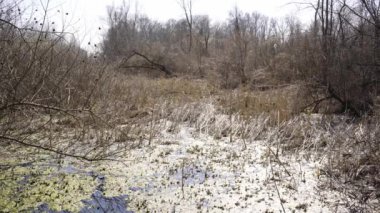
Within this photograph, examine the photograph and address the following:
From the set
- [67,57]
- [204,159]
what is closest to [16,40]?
[67,57]

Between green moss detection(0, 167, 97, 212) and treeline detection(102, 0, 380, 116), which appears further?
treeline detection(102, 0, 380, 116)

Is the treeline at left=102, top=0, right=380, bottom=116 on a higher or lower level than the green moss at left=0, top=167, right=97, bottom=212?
higher

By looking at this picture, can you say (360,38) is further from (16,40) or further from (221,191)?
(16,40)

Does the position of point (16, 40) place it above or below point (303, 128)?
above

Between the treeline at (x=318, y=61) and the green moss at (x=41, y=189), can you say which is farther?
the treeline at (x=318, y=61)

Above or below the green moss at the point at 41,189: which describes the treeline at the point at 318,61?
above

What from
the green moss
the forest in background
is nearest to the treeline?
the forest in background

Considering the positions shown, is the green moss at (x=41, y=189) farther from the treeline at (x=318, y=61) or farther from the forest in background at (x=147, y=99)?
the treeline at (x=318, y=61)

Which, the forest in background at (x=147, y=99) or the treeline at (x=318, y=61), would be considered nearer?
the forest in background at (x=147, y=99)

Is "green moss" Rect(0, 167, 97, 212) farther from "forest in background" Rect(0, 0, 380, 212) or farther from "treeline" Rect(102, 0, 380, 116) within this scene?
"treeline" Rect(102, 0, 380, 116)

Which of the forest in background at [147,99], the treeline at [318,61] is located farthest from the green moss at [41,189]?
the treeline at [318,61]

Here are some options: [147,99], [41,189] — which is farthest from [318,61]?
[41,189]

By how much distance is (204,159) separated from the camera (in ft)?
14.3

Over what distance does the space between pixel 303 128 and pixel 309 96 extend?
1696 millimetres
